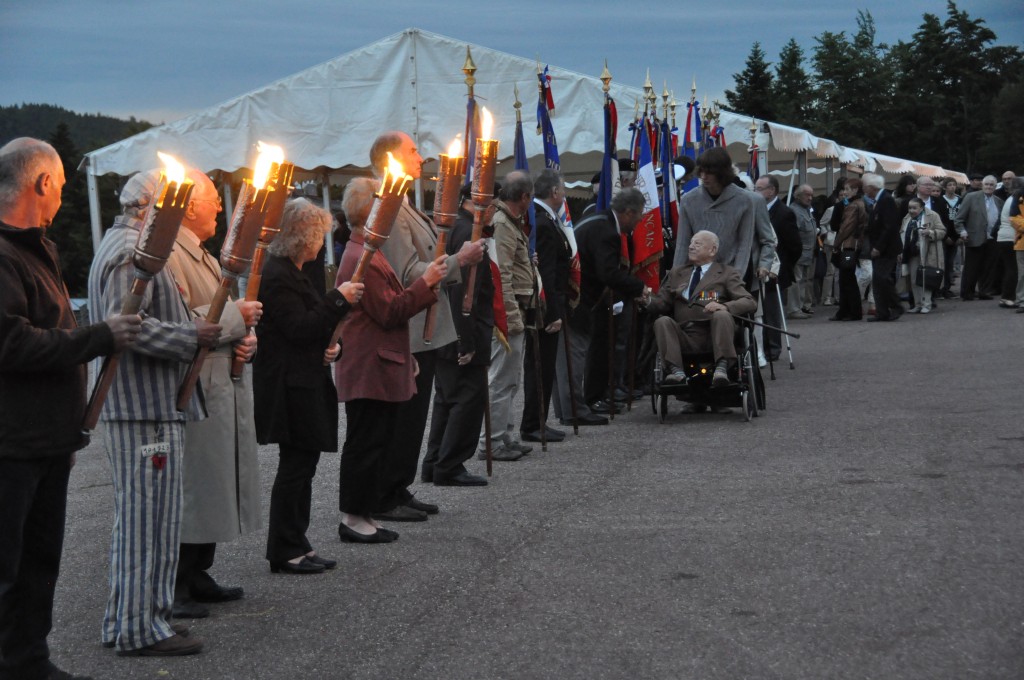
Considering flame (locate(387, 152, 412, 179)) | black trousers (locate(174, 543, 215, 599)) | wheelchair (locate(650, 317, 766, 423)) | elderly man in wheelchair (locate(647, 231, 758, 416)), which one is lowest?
black trousers (locate(174, 543, 215, 599))

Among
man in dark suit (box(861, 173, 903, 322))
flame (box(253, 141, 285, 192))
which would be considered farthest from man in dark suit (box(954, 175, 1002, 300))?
flame (box(253, 141, 285, 192))

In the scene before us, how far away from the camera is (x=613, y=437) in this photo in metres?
10.4

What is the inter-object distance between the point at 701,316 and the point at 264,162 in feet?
22.3

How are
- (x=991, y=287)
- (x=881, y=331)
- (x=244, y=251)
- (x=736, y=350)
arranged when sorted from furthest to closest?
1. (x=991, y=287)
2. (x=881, y=331)
3. (x=736, y=350)
4. (x=244, y=251)

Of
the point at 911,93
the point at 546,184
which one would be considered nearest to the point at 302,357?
the point at 546,184

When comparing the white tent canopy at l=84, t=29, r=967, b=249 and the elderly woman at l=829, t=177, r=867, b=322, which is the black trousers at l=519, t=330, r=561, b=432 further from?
the elderly woman at l=829, t=177, r=867, b=322

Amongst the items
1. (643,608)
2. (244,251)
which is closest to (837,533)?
(643,608)

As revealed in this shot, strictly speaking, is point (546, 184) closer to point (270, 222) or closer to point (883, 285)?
point (270, 222)

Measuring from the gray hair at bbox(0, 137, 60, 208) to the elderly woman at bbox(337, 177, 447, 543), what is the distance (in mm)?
2421

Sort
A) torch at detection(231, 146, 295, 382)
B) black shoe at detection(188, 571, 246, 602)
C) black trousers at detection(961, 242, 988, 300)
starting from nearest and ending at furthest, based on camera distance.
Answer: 1. torch at detection(231, 146, 295, 382)
2. black shoe at detection(188, 571, 246, 602)
3. black trousers at detection(961, 242, 988, 300)

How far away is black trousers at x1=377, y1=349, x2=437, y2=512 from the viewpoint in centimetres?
741

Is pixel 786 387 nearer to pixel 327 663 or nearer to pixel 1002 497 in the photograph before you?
pixel 1002 497

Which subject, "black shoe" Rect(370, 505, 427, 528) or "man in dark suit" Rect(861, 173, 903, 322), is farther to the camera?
"man in dark suit" Rect(861, 173, 903, 322)

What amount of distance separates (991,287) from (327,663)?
2213 cm
